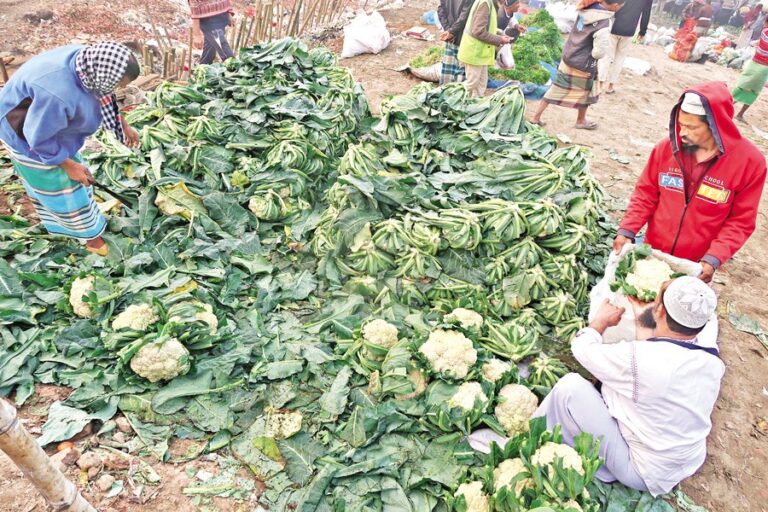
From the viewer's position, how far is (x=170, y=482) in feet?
7.78

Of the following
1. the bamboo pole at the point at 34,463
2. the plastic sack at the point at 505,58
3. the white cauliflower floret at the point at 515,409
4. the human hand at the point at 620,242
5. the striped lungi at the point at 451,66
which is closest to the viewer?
the bamboo pole at the point at 34,463

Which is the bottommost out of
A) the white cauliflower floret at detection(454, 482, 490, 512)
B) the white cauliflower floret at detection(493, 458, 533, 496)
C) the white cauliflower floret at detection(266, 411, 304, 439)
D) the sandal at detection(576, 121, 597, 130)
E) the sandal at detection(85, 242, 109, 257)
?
the sandal at detection(576, 121, 597, 130)

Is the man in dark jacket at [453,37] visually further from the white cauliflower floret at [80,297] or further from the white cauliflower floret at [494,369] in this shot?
the white cauliflower floret at [80,297]

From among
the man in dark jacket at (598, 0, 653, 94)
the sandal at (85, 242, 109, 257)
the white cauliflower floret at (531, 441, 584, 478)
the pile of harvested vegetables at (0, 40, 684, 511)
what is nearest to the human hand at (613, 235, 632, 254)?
the pile of harvested vegetables at (0, 40, 684, 511)

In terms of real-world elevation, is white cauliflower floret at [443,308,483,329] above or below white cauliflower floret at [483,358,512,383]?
above

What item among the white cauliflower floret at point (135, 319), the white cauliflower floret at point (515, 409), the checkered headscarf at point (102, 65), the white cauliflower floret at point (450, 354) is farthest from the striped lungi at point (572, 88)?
the white cauliflower floret at point (135, 319)

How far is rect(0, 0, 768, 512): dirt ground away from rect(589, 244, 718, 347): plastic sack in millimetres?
673

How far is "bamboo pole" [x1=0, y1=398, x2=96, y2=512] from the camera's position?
155cm

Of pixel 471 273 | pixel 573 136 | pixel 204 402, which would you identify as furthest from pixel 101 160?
pixel 573 136

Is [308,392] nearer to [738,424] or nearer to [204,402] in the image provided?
[204,402]

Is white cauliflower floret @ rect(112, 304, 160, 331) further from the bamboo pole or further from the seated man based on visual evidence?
the seated man

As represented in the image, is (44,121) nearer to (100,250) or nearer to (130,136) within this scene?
(100,250)

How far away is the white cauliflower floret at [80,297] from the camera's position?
296 cm

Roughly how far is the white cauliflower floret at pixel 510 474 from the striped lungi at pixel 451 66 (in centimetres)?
575
